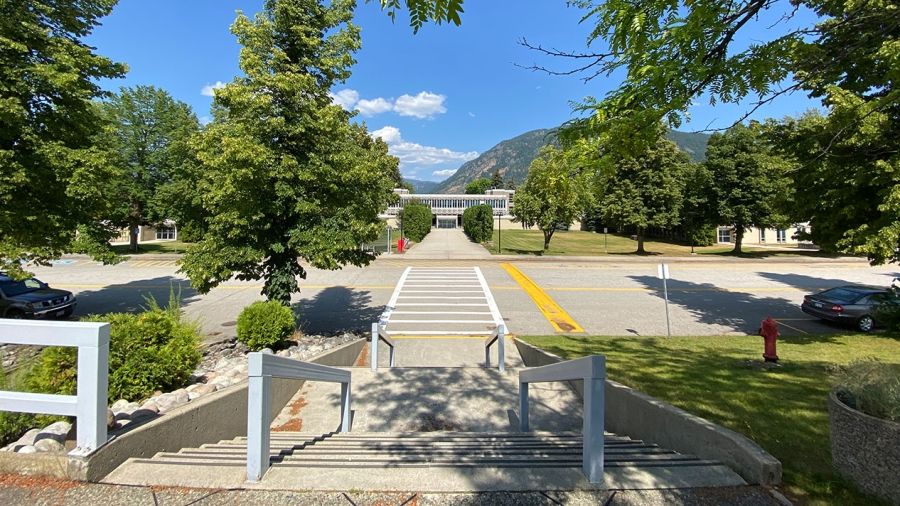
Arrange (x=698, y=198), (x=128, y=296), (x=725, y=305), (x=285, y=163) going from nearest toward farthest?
(x=285, y=163) → (x=725, y=305) → (x=128, y=296) → (x=698, y=198)

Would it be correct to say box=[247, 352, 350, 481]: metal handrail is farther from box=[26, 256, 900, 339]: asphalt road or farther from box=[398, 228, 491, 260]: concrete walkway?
box=[398, 228, 491, 260]: concrete walkway

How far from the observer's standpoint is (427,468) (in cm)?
259

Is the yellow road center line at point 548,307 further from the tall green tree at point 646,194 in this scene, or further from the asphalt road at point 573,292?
the tall green tree at point 646,194

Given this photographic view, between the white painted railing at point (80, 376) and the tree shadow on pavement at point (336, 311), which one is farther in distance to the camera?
the tree shadow on pavement at point (336, 311)

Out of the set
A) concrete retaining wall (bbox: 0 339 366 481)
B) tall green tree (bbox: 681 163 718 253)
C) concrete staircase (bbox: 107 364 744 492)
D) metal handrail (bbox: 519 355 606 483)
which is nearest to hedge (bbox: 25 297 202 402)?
concrete retaining wall (bbox: 0 339 366 481)

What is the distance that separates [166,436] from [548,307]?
45.4ft

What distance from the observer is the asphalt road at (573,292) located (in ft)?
44.7

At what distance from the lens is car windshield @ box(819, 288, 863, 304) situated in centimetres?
1325

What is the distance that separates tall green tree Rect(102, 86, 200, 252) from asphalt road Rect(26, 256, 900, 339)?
5.46 meters

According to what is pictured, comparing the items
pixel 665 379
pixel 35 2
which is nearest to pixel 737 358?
pixel 665 379

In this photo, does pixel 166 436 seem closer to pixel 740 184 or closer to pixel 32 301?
pixel 32 301

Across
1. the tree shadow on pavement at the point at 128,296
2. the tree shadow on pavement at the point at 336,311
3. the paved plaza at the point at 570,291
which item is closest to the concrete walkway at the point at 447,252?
the paved plaza at the point at 570,291

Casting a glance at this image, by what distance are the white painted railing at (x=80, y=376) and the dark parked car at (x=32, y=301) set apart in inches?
517

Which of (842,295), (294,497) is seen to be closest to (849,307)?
(842,295)
